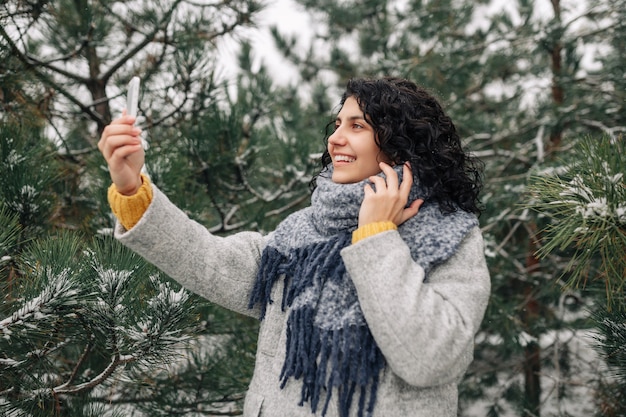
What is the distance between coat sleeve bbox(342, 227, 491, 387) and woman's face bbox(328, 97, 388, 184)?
0.19 metres

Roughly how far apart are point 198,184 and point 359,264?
771mm

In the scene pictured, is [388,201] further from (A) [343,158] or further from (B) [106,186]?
(B) [106,186]

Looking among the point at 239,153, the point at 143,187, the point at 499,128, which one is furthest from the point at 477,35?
the point at 143,187

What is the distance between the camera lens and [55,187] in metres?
1.29

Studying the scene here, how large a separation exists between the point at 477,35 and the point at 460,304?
2.15m

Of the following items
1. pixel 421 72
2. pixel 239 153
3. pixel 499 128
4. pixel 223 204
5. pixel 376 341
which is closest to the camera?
Answer: pixel 376 341

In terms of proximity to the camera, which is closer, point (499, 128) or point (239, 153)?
point (239, 153)

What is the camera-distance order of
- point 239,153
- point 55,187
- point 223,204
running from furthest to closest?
point 223,204 → point 239,153 → point 55,187

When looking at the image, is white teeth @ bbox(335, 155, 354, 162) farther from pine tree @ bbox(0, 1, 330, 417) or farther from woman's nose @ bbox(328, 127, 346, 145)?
pine tree @ bbox(0, 1, 330, 417)

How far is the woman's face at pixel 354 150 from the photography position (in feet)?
2.84

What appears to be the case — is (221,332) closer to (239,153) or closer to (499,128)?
(239,153)

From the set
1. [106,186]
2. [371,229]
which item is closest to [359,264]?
[371,229]

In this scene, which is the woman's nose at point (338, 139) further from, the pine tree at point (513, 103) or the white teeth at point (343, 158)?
the pine tree at point (513, 103)

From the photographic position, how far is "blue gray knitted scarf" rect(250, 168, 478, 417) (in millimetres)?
727
